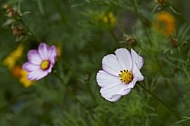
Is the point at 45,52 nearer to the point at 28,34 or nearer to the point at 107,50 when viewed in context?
the point at 28,34

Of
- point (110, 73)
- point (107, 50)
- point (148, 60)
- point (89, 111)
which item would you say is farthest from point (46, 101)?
point (110, 73)

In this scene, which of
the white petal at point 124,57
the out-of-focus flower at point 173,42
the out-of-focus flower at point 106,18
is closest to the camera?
the white petal at point 124,57

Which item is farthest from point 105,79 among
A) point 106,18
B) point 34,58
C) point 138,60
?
point 106,18

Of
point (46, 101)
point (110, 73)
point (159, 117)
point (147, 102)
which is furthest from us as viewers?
point (46, 101)

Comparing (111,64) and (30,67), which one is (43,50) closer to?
(30,67)

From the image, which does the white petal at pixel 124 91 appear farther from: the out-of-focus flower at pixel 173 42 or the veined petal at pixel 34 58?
the veined petal at pixel 34 58

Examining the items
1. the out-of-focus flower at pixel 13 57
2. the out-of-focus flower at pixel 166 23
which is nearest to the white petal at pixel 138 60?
the out-of-focus flower at pixel 166 23

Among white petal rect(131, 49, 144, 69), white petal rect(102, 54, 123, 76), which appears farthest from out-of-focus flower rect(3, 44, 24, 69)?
white petal rect(131, 49, 144, 69)
